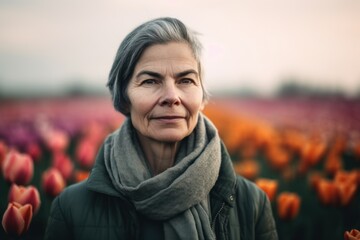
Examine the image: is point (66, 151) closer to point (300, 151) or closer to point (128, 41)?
point (300, 151)

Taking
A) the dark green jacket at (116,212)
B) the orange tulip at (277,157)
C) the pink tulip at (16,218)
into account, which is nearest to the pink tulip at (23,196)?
the pink tulip at (16,218)

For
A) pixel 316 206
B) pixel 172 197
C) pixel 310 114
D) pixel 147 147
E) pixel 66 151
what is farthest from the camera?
pixel 310 114

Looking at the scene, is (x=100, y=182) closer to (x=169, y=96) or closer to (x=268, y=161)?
(x=169, y=96)

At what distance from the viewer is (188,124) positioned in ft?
7.43

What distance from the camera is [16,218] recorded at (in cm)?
238

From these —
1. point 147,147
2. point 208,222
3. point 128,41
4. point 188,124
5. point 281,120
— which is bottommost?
point 281,120

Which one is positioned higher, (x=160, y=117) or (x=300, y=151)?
(x=160, y=117)

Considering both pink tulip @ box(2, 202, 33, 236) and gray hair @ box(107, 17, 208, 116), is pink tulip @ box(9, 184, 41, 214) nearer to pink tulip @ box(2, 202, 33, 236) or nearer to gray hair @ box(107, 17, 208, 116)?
pink tulip @ box(2, 202, 33, 236)

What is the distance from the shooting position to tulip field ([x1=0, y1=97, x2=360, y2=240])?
3160mm

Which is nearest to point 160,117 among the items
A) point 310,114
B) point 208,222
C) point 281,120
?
point 208,222

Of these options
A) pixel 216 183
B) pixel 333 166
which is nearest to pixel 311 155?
pixel 333 166

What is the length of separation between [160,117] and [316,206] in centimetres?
264

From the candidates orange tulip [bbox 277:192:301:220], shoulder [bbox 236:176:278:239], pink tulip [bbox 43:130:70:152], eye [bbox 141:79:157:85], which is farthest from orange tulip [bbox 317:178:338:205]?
pink tulip [bbox 43:130:70:152]

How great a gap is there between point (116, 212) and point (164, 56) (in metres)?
0.90
